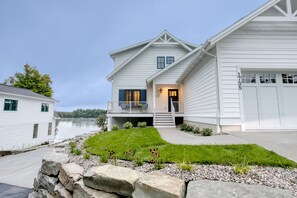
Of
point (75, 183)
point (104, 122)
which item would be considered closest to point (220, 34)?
point (75, 183)

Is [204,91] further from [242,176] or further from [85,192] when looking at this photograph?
[85,192]

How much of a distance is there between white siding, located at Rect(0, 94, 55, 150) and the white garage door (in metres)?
17.5

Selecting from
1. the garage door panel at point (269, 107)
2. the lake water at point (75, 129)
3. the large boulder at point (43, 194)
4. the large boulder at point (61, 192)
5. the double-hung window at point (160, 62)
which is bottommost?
the lake water at point (75, 129)

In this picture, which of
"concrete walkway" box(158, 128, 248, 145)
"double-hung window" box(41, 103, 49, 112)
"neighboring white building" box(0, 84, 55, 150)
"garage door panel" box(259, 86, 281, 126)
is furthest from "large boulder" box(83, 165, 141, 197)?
"double-hung window" box(41, 103, 49, 112)

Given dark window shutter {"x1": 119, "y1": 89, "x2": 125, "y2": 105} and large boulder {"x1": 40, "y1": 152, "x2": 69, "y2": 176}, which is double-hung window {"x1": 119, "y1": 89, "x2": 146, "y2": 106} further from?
large boulder {"x1": 40, "y1": 152, "x2": 69, "y2": 176}

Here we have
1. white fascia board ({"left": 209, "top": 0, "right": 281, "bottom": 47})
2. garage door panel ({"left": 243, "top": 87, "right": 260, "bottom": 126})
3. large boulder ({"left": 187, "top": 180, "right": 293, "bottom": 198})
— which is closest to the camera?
large boulder ({"left": 187, "top": 180, "right": 293, "bottom": 198})

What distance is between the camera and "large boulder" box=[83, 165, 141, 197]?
8.04 ft

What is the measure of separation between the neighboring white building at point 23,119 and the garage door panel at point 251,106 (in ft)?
56.0

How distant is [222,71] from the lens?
19.9 feet

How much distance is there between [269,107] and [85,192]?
696 cm

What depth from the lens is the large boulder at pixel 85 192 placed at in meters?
2.61

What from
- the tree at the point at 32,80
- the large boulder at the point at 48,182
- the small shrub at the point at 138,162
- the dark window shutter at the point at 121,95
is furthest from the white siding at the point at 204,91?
the tree at the point at 32,80

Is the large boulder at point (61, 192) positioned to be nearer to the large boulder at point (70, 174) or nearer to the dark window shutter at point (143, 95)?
the large boulder at point (70, 174)

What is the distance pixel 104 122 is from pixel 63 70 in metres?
34.5
